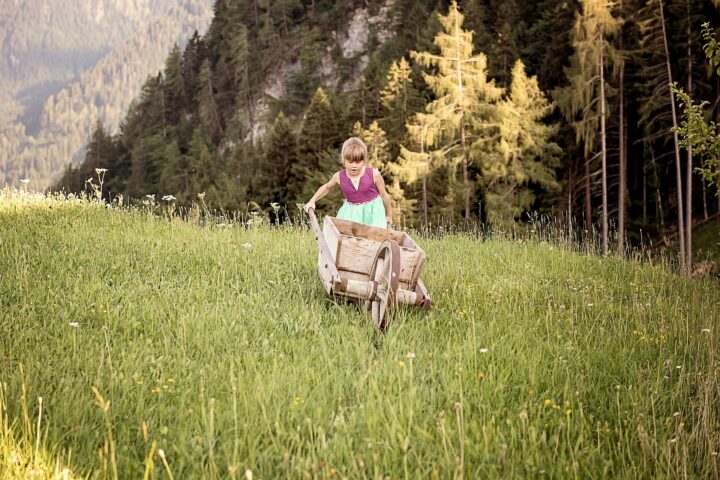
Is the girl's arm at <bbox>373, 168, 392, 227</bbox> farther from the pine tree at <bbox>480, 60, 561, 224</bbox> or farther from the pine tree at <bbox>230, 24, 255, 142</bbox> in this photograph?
the pine tree at <bbox>230, 24, 255, 142</bbox>

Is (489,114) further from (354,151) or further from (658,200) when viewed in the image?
(354,151)

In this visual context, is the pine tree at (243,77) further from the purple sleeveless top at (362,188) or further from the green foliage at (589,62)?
the purple sleeveless top at (362,188)

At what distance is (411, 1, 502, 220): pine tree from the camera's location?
2350 centimetres

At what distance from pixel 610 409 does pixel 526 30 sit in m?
39.9

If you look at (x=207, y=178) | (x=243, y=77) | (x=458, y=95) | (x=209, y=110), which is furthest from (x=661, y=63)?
(x=209, y=110)

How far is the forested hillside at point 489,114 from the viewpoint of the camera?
929 inches

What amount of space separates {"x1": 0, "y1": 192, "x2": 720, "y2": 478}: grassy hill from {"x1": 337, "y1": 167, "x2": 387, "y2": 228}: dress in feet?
2.91

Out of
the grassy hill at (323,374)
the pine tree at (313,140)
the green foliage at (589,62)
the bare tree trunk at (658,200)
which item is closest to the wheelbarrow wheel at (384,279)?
the grassy hill at (323,374)

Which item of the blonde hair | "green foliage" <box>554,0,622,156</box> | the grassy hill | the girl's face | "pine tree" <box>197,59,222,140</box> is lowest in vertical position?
the grassy hill

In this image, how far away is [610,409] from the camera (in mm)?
3408

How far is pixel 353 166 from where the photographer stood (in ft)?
21.7

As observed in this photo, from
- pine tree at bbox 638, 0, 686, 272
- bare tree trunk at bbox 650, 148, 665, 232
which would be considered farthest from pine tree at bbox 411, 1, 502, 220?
bare tree trunk at bbox 650, 148, 665, 232

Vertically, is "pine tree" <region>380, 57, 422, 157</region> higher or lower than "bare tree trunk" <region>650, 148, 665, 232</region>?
higher

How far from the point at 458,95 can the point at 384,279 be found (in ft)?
67.5
